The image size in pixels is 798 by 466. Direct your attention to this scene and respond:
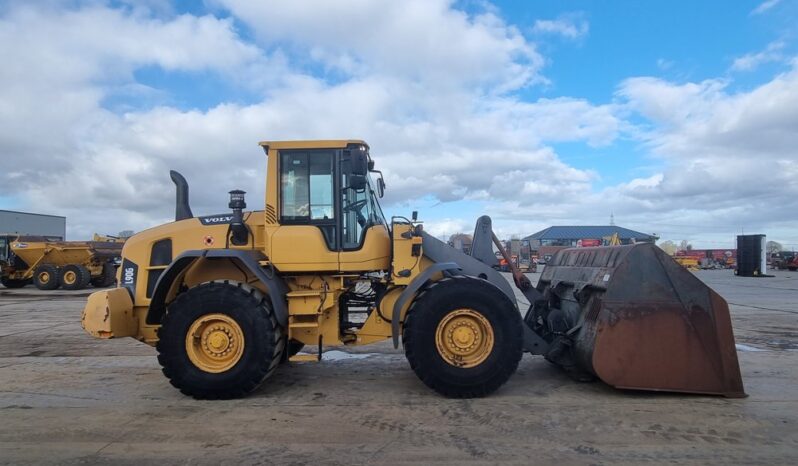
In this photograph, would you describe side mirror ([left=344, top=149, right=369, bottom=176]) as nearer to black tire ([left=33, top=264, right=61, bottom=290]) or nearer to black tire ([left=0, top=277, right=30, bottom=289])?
black tire ([left=33, top=264, right=61, bottom=290])

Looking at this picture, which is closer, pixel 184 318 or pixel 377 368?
pixel 184 318

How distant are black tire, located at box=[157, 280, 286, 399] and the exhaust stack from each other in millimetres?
1520

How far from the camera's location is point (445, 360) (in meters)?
5.86

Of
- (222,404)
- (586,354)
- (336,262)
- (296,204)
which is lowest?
(222,404)

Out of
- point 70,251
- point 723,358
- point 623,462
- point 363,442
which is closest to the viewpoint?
point 623,462

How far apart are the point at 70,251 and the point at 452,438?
25.7 meters

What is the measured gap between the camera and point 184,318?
19.3ft

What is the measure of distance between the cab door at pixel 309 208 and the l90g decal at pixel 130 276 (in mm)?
1797

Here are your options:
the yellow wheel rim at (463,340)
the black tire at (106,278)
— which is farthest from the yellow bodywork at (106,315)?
the black tire at (106,278)

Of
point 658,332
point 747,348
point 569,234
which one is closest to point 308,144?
point 658,332

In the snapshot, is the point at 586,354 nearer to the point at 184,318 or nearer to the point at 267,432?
the point at 267,432

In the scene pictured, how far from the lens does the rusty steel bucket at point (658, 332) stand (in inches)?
224

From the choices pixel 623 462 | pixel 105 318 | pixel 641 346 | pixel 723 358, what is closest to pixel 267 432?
pixel 105 318

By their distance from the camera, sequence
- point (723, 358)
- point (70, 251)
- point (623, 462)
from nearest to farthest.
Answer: point (623, 462) < point (723, 358) < point (70, 251)
